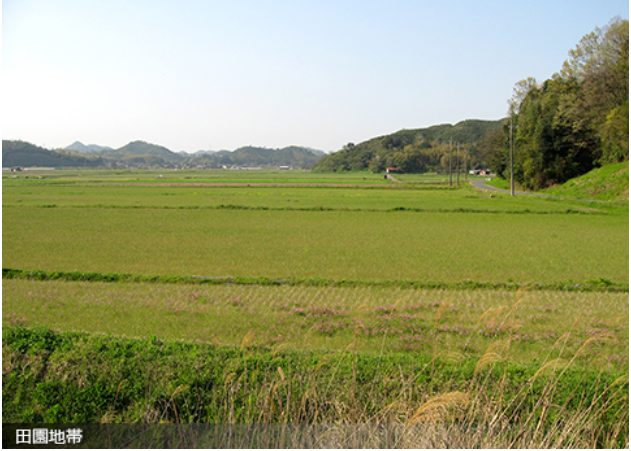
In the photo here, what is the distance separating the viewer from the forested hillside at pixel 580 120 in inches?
1710

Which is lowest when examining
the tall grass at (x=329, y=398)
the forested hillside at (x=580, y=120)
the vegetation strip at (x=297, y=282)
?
the vegetation strip at (x=297, y=282)

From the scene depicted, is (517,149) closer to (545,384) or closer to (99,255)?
(99,255)

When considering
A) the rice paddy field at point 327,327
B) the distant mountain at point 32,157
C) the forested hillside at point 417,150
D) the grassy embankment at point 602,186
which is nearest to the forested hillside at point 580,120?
the grassy embankment at point 602,186

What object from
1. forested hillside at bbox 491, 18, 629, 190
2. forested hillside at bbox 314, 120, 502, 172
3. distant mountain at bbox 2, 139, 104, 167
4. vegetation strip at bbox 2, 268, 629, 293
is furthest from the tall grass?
distant mountain at bbox 2, 139, 104, 167

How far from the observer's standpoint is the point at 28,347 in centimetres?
522

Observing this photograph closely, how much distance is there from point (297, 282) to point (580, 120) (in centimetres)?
4605

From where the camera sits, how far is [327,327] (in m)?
7.43

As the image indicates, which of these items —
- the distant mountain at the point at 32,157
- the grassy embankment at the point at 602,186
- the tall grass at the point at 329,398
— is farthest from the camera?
the distant mountain at the point at 32,157

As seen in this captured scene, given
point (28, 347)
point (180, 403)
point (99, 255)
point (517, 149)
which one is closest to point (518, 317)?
point (180, 403)

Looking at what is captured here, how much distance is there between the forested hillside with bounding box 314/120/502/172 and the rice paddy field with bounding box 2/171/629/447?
278 feet

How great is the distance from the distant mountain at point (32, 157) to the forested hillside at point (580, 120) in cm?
9051

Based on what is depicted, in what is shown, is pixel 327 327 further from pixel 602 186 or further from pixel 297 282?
pixel 602 186

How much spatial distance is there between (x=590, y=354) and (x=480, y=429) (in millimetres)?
3068

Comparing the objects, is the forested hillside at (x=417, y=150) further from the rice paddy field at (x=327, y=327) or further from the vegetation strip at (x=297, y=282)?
the vegetation strip at (x=297, y=282)
